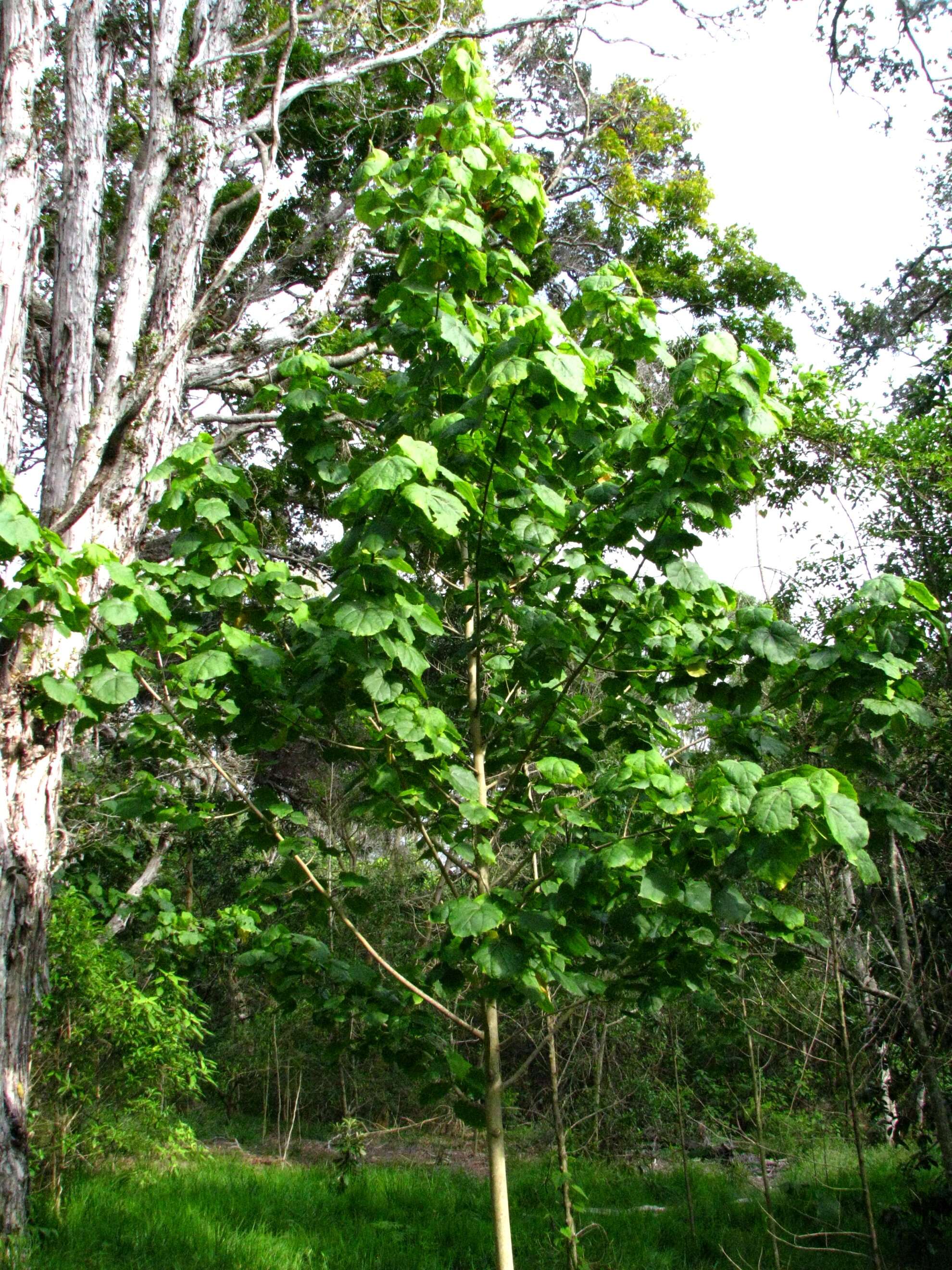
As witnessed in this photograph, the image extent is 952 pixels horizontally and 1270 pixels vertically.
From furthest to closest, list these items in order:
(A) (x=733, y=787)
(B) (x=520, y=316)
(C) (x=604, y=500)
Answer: (B) (x=520, y=316), (C) (x=604, y=500), (A) (x=733, y=787)

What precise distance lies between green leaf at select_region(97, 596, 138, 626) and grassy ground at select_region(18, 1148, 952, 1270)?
3.34 metres

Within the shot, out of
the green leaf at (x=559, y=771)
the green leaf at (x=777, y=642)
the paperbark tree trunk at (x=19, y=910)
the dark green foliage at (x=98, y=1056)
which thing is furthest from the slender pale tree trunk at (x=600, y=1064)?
the green leaf at (x=777, y=642)

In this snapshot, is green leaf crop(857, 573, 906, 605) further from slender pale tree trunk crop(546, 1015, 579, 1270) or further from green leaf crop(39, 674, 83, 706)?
slender pale tree trunk crop(546, 1015, 579, 1270)

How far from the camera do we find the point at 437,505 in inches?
82.0

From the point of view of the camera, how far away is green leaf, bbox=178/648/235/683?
2.26 metres

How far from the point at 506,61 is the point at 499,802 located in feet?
35.7

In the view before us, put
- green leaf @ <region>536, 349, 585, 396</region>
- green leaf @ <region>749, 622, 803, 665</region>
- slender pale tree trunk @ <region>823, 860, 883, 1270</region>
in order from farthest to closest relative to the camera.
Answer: slender pale tree trunk @ <region>823, 860, 883, 1270</region> → green leaf @ <region>749, 622, 803, 665</region> → green leaf @ <region>536, 349, 585, 396</region>

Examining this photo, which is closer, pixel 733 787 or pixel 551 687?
pixel 733 787

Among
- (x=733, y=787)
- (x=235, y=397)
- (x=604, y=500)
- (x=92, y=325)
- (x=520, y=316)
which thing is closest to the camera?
A: (x=733, y=787)

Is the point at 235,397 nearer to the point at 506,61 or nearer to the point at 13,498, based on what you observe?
the point at 506,61

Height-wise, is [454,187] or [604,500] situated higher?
[454,187]

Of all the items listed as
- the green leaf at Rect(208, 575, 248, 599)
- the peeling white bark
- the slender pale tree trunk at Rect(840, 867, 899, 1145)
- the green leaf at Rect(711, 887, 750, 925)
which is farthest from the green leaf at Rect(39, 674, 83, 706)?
the peeling white bark

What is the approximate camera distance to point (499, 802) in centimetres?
287

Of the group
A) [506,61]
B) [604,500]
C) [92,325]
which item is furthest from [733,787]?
[506,61]
